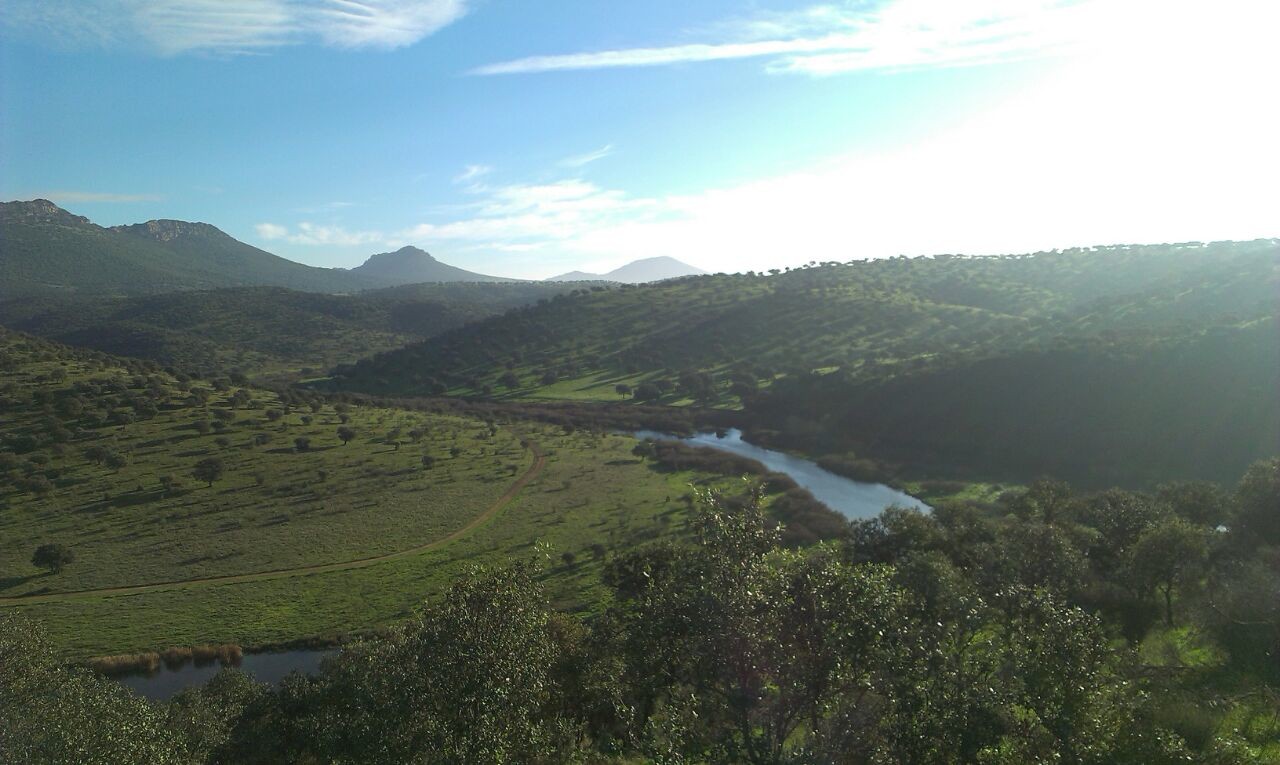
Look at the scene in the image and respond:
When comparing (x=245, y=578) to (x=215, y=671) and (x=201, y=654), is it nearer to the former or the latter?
(x=201, y=654)

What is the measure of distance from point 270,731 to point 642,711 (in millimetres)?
17782

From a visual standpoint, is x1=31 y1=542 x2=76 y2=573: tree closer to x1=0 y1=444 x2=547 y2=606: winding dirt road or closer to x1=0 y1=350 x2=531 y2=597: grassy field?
x1=0 y1=350 x2=531 y2=597: grassy field

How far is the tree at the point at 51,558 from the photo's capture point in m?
57.4

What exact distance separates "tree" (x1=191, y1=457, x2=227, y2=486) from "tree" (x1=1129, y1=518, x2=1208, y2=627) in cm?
8992

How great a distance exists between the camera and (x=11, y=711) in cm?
2064

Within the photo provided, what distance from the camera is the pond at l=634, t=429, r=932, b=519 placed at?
8006 cm

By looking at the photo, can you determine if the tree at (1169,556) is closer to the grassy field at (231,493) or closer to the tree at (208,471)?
the grassy field at (231,493)

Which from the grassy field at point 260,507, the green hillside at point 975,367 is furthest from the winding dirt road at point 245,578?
the green hillside at point 975,367

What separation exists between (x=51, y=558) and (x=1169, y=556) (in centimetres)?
8523

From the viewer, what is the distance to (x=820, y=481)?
9231 centimetres

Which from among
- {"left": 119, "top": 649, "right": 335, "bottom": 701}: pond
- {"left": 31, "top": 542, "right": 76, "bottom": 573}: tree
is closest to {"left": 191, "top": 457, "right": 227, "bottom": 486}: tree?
{"left": 31, "top": 542, "right": 76, "bottom": 573}: tree

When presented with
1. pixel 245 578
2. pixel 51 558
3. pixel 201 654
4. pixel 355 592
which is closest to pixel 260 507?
pixel 245 578

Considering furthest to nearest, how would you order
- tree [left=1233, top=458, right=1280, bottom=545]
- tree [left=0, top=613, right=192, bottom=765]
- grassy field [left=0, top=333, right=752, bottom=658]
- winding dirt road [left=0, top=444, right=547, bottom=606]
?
winding dirt road [left=0, top=444, right=547, bottom=606] → grassy field [left=0, top=333, right=752, bottom=658] → tree [left=1233, top=458, right=1280, bottom=545] → tree [left=0, top=613, right=192, bottom=765]

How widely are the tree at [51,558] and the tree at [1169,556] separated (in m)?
83.8
